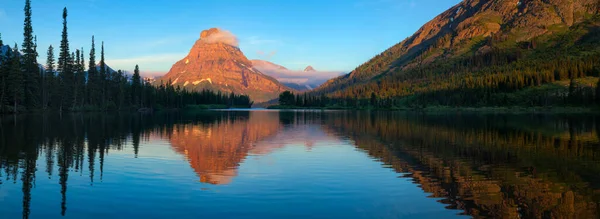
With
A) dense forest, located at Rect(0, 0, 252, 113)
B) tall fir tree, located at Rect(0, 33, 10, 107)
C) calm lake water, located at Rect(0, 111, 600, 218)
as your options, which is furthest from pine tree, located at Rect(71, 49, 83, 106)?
calm lake water, located at Rect(0, 111, 600, 218)

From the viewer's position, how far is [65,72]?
513 feet

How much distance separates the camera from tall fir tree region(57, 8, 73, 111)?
5835 inches

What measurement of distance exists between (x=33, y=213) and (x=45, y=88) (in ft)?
478

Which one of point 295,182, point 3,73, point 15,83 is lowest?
point 295,182

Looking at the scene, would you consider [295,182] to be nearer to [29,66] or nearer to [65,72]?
[29,66]

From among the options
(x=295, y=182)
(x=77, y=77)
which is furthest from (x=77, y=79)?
(x=295, y=182)

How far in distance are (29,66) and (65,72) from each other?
22659 mm

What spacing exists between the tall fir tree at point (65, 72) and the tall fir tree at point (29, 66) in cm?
980

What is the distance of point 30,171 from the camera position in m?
26.8

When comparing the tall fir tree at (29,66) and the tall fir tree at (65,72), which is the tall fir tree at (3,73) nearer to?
the tall fir tree at (29,66)

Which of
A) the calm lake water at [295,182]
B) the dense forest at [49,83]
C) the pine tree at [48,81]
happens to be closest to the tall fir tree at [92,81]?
the dense forest at [49,83]

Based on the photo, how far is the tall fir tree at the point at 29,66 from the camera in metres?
131

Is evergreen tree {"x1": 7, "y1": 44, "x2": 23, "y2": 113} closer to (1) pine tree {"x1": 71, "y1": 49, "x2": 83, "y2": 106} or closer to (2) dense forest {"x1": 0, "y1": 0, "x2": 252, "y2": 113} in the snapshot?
(2) dense forest {"x1": 0, "y1": 0, "x2": 252, "y2": 113}

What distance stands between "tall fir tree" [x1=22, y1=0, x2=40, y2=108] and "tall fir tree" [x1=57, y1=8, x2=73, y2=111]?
32.2ft
